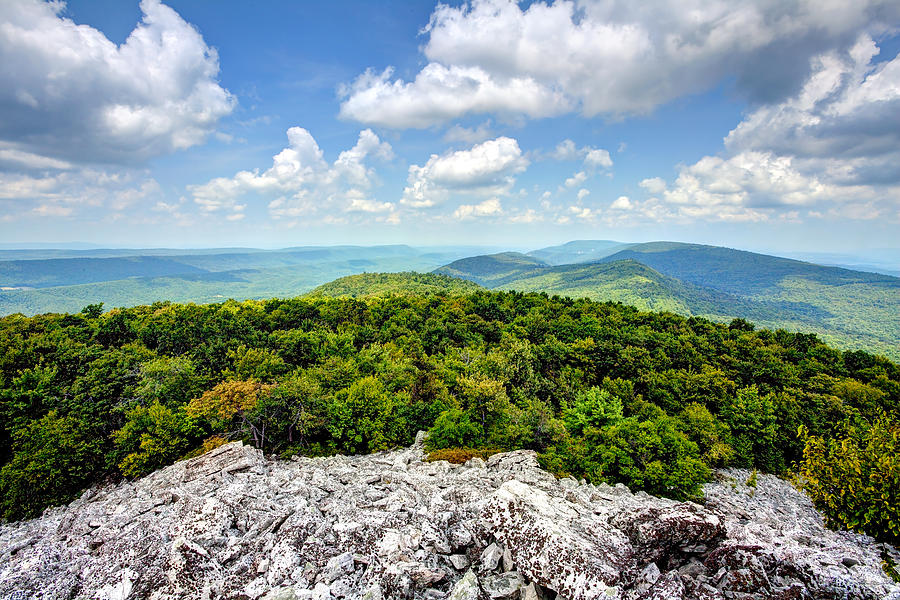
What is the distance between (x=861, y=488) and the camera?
778 inches

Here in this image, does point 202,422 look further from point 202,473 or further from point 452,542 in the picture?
point 452,542

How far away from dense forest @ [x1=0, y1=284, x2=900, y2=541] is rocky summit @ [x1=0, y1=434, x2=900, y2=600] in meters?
12.8

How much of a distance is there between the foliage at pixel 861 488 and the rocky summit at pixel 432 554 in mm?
1546

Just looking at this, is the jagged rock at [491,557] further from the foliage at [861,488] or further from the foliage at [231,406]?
the foliage at [231,406]

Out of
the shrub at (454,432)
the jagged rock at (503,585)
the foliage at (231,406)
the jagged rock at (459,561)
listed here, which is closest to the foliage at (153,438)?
the foliage at (231,406)

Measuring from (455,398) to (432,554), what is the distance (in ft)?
98.0

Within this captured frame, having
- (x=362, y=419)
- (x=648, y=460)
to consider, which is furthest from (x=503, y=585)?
(x=362, y=419)

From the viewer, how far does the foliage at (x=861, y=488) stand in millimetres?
18844

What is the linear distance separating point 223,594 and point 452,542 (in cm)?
793

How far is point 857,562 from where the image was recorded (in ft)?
43.6

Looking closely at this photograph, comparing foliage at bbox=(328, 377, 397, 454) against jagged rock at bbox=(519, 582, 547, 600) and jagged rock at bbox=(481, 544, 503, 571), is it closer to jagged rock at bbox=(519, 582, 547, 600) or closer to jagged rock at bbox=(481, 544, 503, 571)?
jagged rock at bbox=(481, 544, 503, 571)

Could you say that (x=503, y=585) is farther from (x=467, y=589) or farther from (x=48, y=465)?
(x=48, y=465)

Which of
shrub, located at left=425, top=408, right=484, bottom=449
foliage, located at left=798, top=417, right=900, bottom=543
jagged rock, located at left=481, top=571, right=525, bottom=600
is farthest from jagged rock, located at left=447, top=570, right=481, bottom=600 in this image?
shrub, located at left=425, top=408, right=484, bottom=449

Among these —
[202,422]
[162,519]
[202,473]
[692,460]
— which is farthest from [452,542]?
[202,422]
